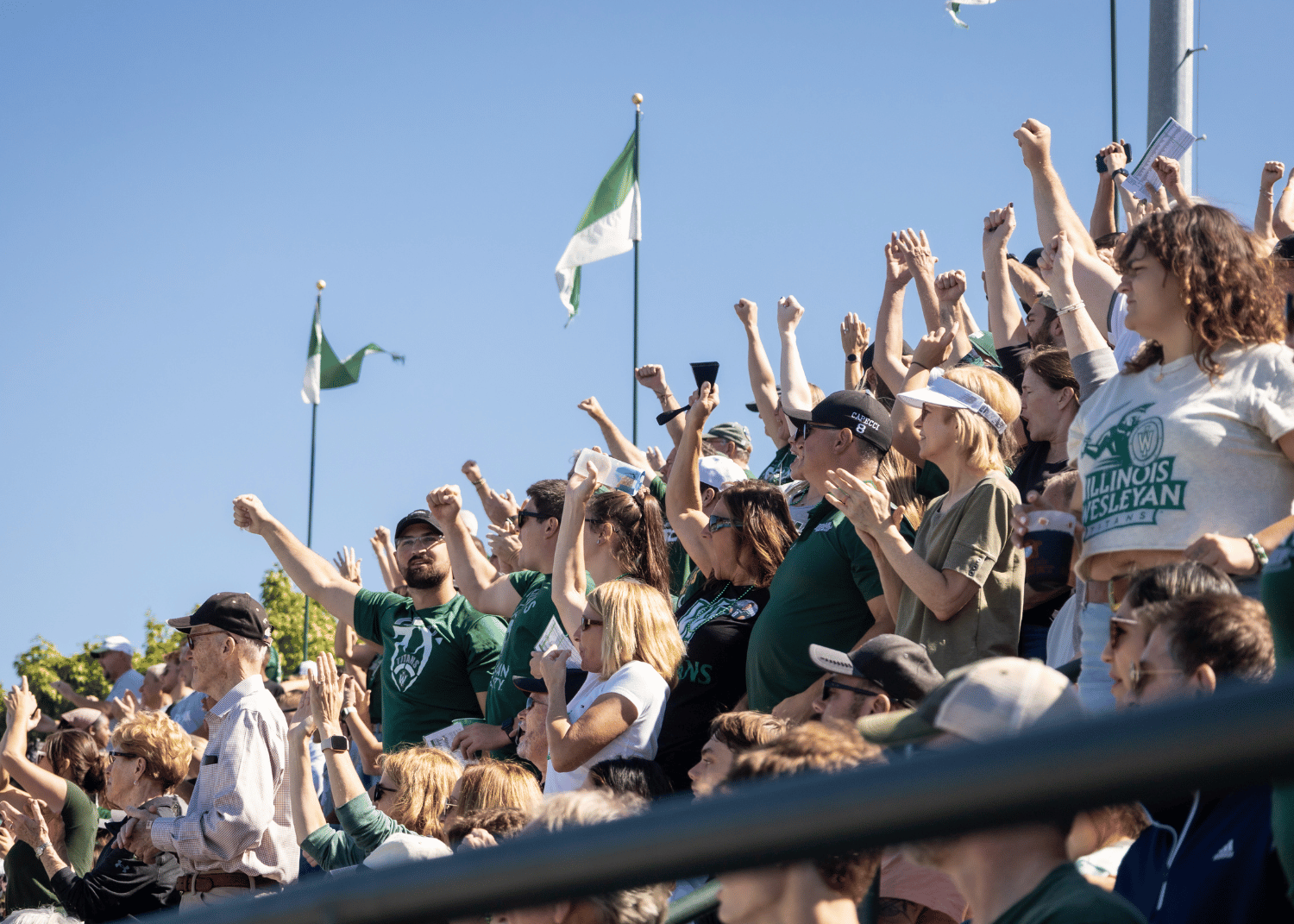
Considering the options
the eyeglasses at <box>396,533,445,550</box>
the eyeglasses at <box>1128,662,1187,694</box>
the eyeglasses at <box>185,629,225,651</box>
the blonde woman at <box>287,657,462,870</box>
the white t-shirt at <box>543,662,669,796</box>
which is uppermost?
the eyeglasses at <box>396,533,445,550</box>

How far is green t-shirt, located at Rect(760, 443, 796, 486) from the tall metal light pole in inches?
128

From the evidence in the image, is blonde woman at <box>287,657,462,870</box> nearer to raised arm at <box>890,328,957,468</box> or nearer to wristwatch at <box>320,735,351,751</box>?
wristwatch at <box>320,735,351,751</box>

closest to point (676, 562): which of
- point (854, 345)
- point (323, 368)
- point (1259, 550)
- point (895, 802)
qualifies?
point (854, 345)

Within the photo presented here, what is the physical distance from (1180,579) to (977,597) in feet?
4.81

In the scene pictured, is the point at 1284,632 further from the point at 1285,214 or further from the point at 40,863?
the point at 40,863

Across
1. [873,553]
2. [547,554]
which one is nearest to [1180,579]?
[873,553]

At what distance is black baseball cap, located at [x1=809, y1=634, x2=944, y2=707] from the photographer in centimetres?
371

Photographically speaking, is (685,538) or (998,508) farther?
(685,538)

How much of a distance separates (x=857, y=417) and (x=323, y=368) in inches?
549

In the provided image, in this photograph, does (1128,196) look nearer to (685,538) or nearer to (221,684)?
(685,538)

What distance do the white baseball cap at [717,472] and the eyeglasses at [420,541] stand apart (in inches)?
53.7

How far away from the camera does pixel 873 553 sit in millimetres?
4578

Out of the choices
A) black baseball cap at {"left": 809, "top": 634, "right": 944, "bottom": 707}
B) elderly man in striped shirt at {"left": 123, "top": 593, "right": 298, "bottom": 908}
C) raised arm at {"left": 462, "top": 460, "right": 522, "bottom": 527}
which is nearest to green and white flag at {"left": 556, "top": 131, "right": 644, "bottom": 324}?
raised arm at {"left": 462, "top": 460, "right": 522, "bottom": 527}

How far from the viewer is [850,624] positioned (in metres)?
5.00
